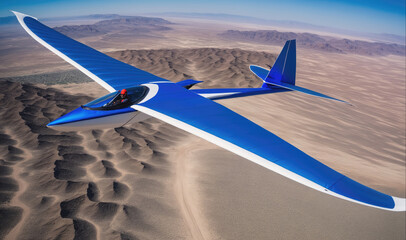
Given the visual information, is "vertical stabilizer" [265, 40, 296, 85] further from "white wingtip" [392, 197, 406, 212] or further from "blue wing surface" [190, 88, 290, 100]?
"white wingtip" [392, 197, 406, 212]

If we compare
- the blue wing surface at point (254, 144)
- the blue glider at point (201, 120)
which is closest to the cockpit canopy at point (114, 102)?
the blue glider at point (201, 120)

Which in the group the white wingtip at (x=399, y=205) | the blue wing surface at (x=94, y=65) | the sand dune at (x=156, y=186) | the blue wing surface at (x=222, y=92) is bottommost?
the sand dune at (x=156, y=186)

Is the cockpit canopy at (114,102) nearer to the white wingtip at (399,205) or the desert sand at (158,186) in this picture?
the desert sand at (158,186)

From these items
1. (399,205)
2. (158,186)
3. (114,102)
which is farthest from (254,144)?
(114,102)

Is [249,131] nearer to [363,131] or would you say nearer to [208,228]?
[208,228]

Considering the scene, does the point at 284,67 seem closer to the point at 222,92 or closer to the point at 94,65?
the point at 222,92

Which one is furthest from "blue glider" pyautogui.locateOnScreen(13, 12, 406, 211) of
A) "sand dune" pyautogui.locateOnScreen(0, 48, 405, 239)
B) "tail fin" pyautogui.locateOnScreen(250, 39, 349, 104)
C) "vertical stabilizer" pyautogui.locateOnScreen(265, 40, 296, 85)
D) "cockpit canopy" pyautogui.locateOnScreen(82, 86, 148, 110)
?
"vertical stabilizer" pyautogui.locateOnScreen(265, 40, 296, 85)

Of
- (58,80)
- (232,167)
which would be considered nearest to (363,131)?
(232,167)
